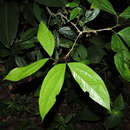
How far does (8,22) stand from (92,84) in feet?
2.49

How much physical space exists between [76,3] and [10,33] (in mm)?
449

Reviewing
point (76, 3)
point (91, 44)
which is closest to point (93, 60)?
point (91, 44)

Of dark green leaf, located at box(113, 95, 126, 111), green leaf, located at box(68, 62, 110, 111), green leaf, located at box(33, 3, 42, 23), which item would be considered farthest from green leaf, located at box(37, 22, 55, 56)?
dark green leaf, located at box(113, 95, 126, 111)

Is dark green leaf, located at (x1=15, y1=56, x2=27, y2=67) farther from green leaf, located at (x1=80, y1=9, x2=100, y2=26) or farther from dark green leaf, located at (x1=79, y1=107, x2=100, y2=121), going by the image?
dark green leaf, located at (x1=79, y1=107, x2=100, y2=121)

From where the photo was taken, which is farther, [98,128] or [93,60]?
[98,128]

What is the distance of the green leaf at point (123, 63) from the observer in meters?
0.77

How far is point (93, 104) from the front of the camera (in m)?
1.82

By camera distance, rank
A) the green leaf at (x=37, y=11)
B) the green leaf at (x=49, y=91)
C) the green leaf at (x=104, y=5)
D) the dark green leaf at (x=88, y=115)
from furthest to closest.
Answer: the dark green leaf at (x=88, y=115) < the green leaf at (x=37, y=11) < the green leaf at (x=104, y=5) < the green leaf at (x=49, y=91)

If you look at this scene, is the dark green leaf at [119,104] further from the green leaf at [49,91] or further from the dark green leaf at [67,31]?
the green leaf at [49,91]

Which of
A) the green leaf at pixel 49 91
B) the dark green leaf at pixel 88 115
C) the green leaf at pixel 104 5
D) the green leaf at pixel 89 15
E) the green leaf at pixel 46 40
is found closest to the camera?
the green leaf at pixel 49 91

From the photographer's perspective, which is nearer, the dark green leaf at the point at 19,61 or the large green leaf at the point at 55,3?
the large green leaf at the point at 55,3

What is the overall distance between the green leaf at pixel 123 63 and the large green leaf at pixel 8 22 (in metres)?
0.66

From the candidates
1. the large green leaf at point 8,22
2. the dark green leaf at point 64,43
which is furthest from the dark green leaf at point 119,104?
the large green leaf at point 8,22

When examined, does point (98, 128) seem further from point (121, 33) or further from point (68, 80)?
point (121, 33)
